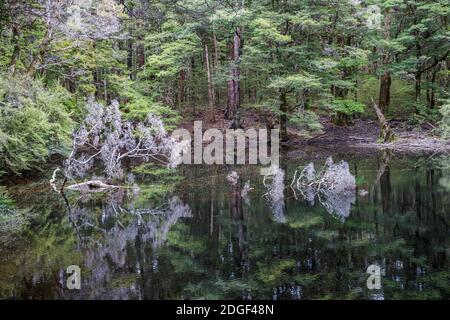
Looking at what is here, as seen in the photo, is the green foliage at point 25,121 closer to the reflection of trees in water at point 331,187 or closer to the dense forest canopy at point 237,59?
the dense forest canopy at point 237,59

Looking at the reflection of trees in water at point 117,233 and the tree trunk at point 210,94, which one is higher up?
the tree trunk at point 210,94

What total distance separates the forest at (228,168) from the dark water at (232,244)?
0.12ft

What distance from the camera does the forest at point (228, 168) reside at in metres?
6.35

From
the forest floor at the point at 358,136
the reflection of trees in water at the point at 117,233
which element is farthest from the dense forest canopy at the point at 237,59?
the reflection of trees in water at the point at 117,233

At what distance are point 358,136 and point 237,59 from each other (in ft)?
21.8

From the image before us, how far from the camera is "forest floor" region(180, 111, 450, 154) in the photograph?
61.0ft

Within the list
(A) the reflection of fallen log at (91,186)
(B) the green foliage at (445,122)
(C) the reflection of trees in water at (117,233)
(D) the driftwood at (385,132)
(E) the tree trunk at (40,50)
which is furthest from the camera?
(D) the driftwood at (385,132)

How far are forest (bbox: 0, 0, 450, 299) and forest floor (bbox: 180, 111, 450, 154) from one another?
0.39ft

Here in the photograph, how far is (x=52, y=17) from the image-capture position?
14.8 metres

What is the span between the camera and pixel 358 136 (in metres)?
21.5

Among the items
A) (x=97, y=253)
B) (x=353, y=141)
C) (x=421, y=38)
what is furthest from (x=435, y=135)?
(x=97, y=253)

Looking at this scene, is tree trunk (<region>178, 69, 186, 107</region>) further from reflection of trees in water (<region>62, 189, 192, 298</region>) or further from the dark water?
reflection of trees in water (<region>62, 189, 192, 298</region>)

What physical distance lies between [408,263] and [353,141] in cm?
1499

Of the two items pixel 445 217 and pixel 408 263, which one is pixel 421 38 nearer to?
pixel 445 217
